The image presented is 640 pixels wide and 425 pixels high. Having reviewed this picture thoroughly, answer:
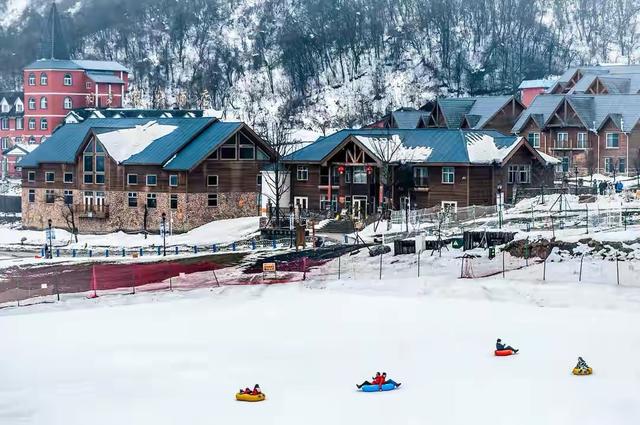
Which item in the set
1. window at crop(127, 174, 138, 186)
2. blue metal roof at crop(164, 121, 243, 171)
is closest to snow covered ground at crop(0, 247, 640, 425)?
blue metal roof at crop(164, 121, 243, 171)

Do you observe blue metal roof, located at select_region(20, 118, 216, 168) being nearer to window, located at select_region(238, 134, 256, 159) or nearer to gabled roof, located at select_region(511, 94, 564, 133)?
window, located at select_region(238, 134, 256, 159)

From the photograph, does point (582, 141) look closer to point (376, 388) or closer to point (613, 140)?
point (613, 140)

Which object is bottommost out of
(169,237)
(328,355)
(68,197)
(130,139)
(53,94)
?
(328,355)

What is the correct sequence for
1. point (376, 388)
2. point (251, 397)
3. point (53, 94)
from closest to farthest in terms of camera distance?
1. point (251, 397)
2. point (376, 388)
3. point (53, 94)

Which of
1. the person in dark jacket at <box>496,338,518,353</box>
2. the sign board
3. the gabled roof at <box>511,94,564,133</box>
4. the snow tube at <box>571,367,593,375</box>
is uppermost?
the gabled roof at <box>511,94,564,133</box>

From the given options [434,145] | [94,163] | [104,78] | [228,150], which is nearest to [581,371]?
[434,145]

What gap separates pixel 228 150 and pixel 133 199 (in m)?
5.73

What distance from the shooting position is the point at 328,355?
36.0 meters

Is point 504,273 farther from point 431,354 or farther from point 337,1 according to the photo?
point 337,1

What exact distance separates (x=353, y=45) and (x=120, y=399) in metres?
116

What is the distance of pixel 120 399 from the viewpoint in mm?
31672

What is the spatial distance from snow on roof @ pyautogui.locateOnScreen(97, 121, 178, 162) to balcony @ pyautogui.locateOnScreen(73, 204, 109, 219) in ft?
9.28

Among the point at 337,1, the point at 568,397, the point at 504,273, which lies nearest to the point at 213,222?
the point at 504,273

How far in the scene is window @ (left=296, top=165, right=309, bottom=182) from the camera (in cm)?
7244
